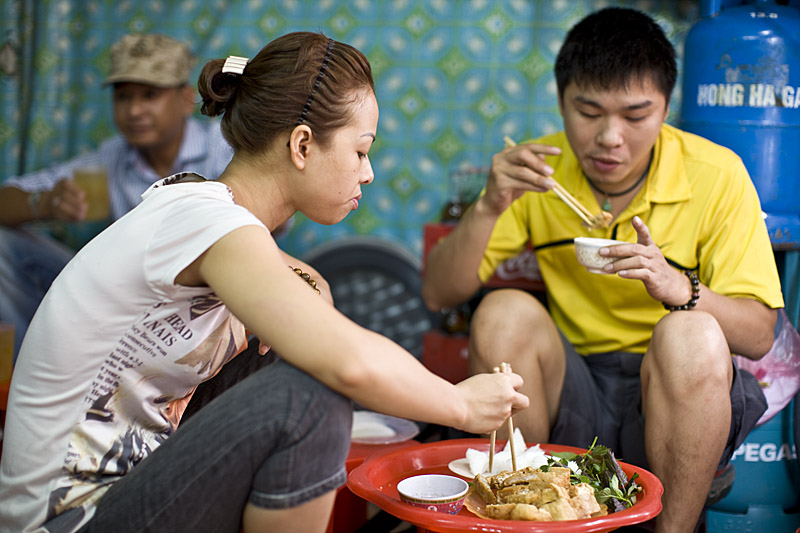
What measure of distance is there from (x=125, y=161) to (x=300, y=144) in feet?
7.52

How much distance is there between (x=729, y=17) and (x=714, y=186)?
620 millimetres

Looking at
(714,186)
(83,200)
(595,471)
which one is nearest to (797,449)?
(714,186)

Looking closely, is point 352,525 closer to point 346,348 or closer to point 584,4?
point 346,348

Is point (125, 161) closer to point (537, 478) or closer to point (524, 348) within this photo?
point (524, 348)

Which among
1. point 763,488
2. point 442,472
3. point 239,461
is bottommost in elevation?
point 763,488

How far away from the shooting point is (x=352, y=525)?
2.15 m

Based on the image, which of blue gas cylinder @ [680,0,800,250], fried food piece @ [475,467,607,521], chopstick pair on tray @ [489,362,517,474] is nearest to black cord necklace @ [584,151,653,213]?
blue gas cylinder @ [680,0,800,250]

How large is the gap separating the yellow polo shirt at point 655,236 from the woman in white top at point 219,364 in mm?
929

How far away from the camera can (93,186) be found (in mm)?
3346

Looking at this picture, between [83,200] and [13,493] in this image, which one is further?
[83,200]

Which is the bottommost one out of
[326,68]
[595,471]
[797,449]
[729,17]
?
[797,449]

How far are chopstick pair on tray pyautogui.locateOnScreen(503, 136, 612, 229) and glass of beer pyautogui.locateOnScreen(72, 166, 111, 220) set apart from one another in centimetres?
191

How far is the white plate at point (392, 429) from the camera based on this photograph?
2.11m

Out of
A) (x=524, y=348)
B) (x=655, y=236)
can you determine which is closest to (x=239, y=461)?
(x=524, y=348)
